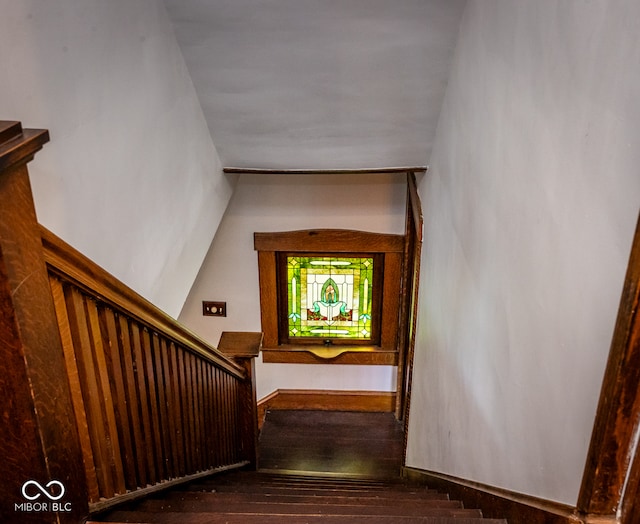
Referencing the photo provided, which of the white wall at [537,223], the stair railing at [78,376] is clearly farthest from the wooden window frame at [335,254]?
the stair railing at [78,376]

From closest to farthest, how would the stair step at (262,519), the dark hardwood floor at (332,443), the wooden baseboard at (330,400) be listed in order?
the stair step at (262,519)
the dark hardwood floor at (332,443)
the wooden baseboard at (330,400)

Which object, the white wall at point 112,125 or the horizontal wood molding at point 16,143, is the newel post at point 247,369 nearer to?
the white wall at point 112,125

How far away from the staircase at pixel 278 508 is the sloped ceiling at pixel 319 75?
1615mm

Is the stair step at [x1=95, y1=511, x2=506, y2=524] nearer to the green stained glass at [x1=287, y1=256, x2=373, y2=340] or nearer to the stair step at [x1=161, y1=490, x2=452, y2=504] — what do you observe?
the stair step at [x1=161, y1=490, x2=452, y2=504]

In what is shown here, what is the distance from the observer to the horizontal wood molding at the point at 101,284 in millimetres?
1116

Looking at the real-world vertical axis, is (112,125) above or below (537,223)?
above

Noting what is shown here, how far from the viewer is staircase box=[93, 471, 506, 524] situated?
1.45 meters

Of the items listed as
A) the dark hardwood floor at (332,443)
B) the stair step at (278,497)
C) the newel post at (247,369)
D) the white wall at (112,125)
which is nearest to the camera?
the white wall at (112,125)

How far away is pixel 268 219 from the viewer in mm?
4152

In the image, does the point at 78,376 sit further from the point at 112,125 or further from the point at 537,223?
the point at 537,223

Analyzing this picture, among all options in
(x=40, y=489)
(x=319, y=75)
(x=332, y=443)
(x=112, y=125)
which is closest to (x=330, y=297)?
(x=332, y=443)

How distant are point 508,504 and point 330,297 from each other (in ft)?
9.83

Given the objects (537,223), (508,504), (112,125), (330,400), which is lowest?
(330,400)

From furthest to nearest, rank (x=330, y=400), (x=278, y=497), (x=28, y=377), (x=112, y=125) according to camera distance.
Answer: (x=330, y=400)
(x=278, y=497)
(x=112, y=125)
(x=28, y=377)
